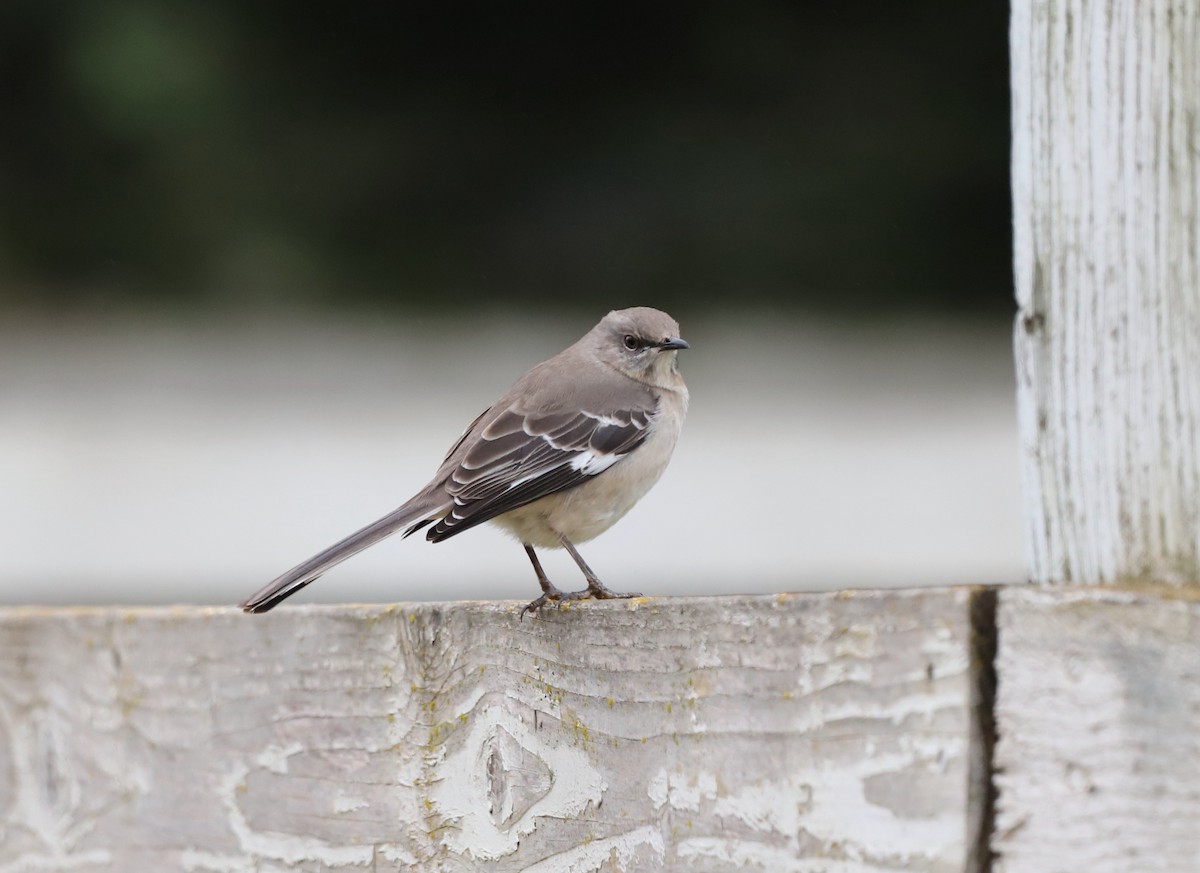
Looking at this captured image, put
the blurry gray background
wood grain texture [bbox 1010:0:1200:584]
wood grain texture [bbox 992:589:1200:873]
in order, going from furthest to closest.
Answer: the blurry gray background < wood grain texture [bbox 1010:0:1200:584] < wood grain texture [bbox 992:589:1200:873]

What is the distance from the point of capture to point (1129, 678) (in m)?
1.26

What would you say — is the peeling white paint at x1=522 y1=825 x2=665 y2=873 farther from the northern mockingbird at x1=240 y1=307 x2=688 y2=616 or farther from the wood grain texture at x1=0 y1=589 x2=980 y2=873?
the northern mockingbird at x1=240 y1=307 x2=688 y2=616

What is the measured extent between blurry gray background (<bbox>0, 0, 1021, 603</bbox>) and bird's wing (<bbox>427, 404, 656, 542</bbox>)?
2.75 feet

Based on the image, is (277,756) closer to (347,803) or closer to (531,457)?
(347,803)

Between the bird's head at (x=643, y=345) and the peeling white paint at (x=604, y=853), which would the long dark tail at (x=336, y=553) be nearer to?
the peeling white paint at (x=604, y=853)

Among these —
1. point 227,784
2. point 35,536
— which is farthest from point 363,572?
point 227,784

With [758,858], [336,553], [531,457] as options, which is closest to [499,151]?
[531,457]

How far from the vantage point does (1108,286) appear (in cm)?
139

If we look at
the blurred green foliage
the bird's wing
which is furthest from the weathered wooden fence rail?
the blurred green foliage

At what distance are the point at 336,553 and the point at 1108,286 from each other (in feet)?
5.73

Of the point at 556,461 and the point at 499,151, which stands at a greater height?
the point at 499,151

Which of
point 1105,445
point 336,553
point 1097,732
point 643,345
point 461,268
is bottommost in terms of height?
point 1097,732

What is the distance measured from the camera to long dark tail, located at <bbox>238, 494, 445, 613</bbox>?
236 cm

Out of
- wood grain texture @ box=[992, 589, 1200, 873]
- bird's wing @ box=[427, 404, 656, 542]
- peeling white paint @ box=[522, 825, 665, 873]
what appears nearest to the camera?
wood grain texture @ box=[992, 589, 1200, 873]
